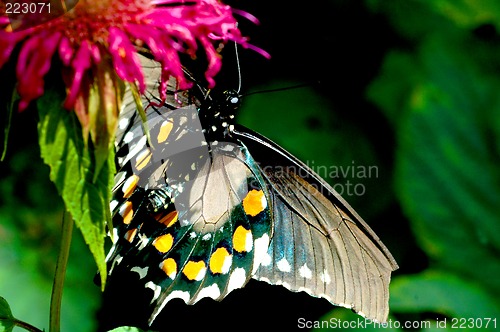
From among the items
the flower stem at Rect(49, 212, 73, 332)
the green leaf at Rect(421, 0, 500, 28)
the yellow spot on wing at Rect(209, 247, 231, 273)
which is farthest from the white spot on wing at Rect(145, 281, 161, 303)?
the green leaf at Rect(421, 0, 500, 28)

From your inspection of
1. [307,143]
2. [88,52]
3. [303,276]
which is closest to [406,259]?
[307,143]

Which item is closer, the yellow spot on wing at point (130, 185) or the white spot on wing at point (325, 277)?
the yellow spot on wing at point (130, 185)

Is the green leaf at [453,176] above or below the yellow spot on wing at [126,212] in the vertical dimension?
below

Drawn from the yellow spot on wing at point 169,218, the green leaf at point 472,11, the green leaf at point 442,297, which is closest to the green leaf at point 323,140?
the green leaf at point 442,297

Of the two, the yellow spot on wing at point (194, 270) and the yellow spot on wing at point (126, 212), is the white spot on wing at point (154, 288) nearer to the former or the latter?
the yellow spot on wing at point (194, 270)

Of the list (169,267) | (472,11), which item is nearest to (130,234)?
(169,267)

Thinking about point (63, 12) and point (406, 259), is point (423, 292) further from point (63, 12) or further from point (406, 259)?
point (63, 12)

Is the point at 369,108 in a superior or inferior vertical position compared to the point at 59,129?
inferior

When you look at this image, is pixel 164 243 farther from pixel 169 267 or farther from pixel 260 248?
pixel 260 248
